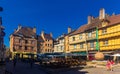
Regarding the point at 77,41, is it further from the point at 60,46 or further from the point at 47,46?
the point at 47,46

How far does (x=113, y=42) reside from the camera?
4884 cm

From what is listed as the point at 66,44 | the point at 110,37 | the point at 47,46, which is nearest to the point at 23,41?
the point at 47,46

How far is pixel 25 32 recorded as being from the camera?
85.9 metres

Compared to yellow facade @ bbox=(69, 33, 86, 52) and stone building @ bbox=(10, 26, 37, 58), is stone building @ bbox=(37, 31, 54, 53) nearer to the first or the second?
stone building @ bbox=(10, 26, 37, 58)

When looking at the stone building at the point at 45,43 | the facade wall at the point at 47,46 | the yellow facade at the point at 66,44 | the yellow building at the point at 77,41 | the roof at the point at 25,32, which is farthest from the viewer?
the facade wall at the point at 47,46

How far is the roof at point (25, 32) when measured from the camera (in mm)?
82544

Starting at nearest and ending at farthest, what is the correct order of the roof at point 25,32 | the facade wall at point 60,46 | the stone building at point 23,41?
the facade wall at point 60,46
the stone building at point 23,41
the roof at point 25,32

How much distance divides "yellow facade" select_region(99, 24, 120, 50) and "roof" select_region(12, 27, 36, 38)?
124 ft

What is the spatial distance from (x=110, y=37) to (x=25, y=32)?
4369 centimetres

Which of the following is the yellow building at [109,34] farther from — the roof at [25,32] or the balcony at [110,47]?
the roof at [25,32]

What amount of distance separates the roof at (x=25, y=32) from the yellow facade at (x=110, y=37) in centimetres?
3777

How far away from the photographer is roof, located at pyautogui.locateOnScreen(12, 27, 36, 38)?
82.5m

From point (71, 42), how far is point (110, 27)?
2047 cm

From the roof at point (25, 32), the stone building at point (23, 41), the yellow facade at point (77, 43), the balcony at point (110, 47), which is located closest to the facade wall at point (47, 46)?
the stone building at point (23, 41)
